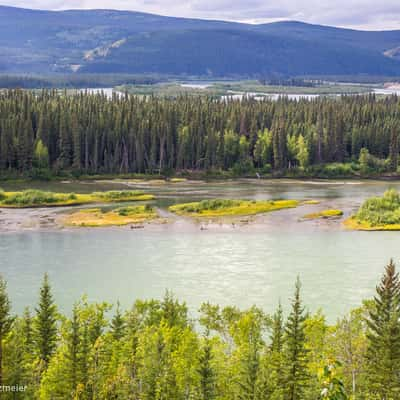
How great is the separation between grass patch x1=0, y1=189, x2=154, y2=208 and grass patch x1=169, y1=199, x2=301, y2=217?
1069 centimetres

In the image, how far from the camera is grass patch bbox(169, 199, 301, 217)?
92625mm

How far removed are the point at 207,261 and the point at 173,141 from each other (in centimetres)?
7645

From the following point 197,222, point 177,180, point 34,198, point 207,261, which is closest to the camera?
point 207,261

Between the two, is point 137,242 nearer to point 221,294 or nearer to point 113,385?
point 221,294

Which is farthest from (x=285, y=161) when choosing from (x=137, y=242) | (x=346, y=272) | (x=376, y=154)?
(x=346, y=272)

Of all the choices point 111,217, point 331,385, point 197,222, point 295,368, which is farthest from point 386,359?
point 111,217

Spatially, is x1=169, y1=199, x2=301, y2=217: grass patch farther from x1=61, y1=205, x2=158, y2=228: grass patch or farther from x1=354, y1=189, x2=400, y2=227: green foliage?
x1=354, y1=189, x2=400, y2=227: green foliage

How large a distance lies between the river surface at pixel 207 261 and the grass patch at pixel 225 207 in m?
2.43

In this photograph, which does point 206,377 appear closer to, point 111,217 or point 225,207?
point 111,217

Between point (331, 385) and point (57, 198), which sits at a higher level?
point (331, 385)

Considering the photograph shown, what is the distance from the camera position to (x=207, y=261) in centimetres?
6669

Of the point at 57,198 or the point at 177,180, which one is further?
the point at 177,180

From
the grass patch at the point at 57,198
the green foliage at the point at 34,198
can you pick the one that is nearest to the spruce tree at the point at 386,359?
the grass patch at the point at 57,198

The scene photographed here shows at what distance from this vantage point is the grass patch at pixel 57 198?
3903 inches
